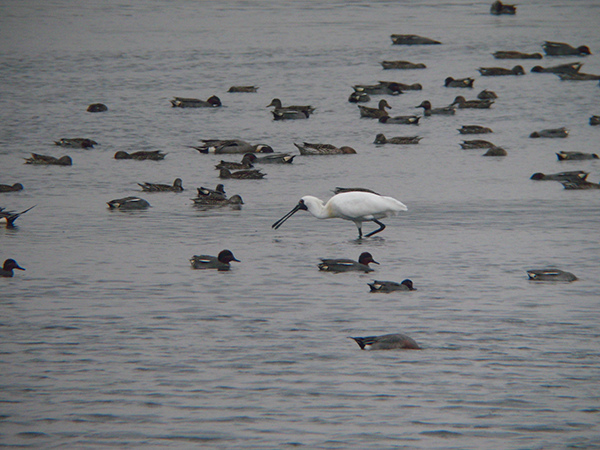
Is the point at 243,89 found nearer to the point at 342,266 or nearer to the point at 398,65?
the point at 398,65

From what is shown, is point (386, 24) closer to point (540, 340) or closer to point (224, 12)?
point (224, 12)

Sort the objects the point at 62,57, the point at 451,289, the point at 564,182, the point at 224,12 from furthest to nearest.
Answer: the point at 224,12 < the point at 62,57 < the point at 564,182 < the point at 451,289

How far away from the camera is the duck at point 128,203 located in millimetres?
20094

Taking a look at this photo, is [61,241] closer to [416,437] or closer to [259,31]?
[416,437]

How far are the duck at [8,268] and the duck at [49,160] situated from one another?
40.0 feet

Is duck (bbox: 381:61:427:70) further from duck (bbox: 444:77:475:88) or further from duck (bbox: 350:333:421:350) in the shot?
duck (bbox: 350:333:421:350)

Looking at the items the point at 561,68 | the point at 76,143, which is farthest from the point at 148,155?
the point at 561,68

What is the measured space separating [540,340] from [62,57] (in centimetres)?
4576

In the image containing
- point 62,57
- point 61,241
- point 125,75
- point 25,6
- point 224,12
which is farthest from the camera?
point 25,6

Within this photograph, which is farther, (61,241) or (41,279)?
(61,241)

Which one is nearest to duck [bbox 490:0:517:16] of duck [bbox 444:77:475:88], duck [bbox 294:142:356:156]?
duck [bbox 444:77:475:88]

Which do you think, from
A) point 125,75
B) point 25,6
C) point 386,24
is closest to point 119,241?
point 125,75

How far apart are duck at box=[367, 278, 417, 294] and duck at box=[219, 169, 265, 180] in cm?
1121

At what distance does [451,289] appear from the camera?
13641mm
